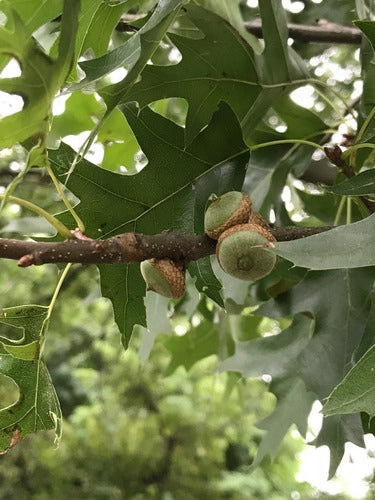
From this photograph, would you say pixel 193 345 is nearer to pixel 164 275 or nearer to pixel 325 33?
pixel 325 33

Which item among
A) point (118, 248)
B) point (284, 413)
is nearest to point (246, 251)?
point (118, 248)

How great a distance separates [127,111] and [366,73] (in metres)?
0.31

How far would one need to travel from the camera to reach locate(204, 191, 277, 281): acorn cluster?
25.2 inches

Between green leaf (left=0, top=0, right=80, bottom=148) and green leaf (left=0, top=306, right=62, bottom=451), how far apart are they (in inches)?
8.2

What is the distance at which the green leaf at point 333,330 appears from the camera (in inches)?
37.2

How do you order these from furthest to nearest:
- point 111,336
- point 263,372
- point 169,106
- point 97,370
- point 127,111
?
point 97,370 < point 111,336 < point 169,106 < point 263,372 < point 127,111

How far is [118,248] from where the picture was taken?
0.60m

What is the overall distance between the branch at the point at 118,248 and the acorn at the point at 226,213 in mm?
14

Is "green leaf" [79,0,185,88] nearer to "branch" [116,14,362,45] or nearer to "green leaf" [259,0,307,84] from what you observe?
"green leaf" [259,0,307,84]

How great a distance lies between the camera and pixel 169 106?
1840 millimetres

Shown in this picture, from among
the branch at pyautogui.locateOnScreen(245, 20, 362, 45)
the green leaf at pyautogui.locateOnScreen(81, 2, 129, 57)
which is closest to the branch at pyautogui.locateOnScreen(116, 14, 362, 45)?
the branch at pyautogui.locateOnScreen(245, 20, 362, 45)

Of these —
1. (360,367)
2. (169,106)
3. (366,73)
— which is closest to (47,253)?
(360,367)

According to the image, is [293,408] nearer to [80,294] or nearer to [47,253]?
[47,253]

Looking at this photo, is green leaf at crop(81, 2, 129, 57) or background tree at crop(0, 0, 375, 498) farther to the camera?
green leaf at crop(81, 2, 129, 57)
